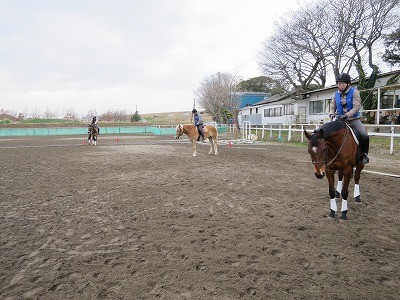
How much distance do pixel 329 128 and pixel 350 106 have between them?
115cm

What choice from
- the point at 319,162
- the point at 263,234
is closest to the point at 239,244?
the point at 263,234

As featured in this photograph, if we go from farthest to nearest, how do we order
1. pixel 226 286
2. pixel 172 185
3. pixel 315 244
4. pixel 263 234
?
pixel 172 185, pixel 263 234, pixel 315 244, pixel 226 286

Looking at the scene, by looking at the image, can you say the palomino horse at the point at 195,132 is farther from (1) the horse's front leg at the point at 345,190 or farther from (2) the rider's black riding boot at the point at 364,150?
(1) the horse's front leg at the point at 345,190

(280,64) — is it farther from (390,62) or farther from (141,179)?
(141,179)

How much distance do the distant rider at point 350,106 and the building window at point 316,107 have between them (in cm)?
2713

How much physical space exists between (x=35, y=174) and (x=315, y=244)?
8.90 metres

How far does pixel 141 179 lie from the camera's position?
7707 millimetres

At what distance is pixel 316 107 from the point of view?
3106 centimetres

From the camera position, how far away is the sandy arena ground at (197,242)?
2.56 m

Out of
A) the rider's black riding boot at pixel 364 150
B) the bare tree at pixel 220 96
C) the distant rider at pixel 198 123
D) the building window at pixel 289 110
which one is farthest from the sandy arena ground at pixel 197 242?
the bare tree at pixel 220 96

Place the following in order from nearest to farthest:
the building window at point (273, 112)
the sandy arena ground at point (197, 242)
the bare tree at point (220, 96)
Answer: the sandy arena ground at point (197, 242)
the building window at point (273, 112)
the bare tree at point (220, 96)

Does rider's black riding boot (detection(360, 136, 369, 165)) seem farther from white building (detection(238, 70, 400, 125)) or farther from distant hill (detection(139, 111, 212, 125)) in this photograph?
distant hill (detection(139, 111, 212, 125))

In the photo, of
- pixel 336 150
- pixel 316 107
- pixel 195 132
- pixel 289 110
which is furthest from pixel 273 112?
pixel 336 150

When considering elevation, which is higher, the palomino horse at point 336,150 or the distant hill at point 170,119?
the distant hill at point 170,119
